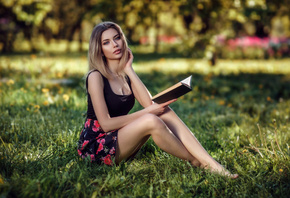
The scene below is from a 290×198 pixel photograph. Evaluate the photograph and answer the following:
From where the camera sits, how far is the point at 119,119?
275 centimetres

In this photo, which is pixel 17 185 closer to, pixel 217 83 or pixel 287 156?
pixel 287 156

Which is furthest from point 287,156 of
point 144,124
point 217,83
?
point 217,83

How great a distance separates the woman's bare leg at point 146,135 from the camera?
2664 millimetres

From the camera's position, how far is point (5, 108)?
14.0 ft

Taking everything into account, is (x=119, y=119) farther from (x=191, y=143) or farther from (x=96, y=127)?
(x=191, y=143)

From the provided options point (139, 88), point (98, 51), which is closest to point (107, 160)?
point (139, 88)

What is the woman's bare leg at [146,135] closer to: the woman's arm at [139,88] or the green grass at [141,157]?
the green grass at [141,157]

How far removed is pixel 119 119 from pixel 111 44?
2.22 ft

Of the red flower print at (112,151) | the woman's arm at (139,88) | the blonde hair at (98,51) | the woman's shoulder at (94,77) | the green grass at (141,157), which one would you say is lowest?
the green grass at (141,157)

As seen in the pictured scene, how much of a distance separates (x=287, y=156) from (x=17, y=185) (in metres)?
2.11

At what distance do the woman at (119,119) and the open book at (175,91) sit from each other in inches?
4.1

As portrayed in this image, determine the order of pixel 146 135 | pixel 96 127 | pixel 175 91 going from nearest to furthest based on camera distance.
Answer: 1. pixel 175 91
2. pixel 146 135
3. pixel 96 127

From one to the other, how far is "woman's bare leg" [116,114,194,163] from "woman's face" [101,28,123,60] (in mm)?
664

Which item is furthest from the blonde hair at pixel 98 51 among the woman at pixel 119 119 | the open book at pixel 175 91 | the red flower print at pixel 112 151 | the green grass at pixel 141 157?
the red flower print at pixel 112 151
